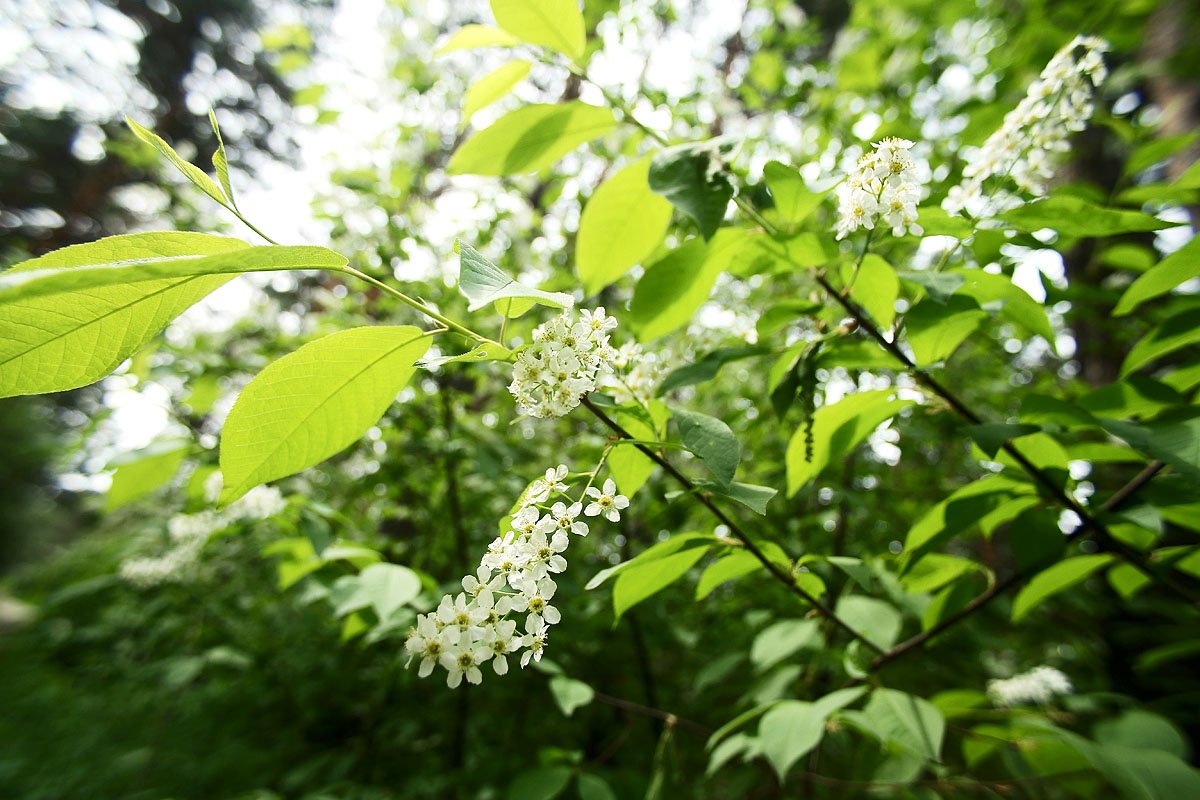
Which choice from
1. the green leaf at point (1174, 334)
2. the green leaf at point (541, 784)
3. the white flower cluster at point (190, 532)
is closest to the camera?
the green leaf at point (1174, 334)

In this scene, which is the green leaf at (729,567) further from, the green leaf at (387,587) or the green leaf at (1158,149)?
the green leaf at (1158,149)

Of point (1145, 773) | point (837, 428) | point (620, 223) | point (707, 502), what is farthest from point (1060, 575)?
point (620, 223)

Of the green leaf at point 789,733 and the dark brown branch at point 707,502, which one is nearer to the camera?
the dark brown branch at point 707,502

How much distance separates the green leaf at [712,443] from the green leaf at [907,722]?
69 cm

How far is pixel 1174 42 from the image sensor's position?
2.71 metres

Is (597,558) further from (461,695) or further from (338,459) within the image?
(338,459)

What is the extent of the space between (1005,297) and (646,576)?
70cm

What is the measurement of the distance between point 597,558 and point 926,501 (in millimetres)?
1254

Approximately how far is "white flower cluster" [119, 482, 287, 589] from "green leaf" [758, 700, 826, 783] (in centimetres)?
147

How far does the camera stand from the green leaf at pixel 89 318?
566 mm

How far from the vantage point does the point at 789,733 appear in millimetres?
1100

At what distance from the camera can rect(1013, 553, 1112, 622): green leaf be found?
3.73 ft

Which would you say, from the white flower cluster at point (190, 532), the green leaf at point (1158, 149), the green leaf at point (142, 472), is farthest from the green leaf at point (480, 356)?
the green leaf at point (1158, 149)

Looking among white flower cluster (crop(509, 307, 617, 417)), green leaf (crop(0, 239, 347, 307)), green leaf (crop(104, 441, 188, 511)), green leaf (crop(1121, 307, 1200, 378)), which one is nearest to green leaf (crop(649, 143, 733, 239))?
white flower cluster (crop(509, 307, 617, 417))
